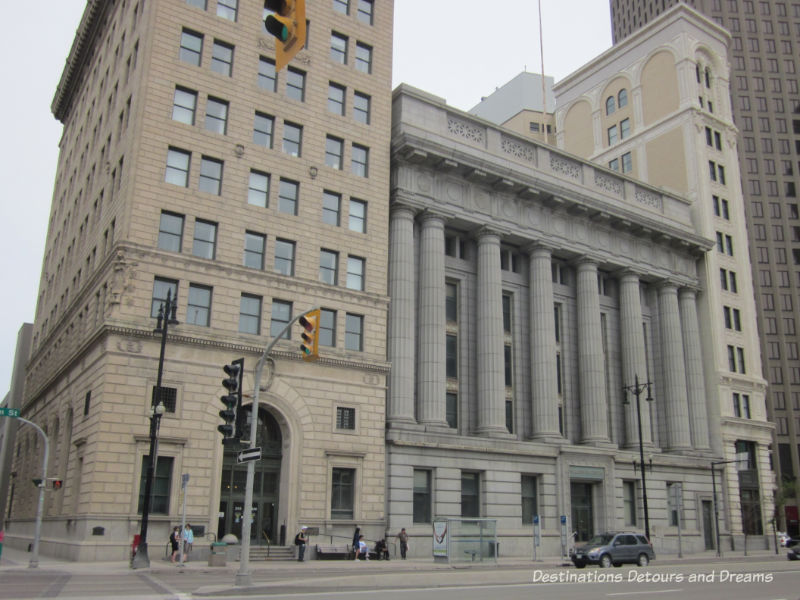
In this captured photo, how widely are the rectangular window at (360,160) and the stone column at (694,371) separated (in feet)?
105

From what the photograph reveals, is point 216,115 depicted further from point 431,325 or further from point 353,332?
point 431,325

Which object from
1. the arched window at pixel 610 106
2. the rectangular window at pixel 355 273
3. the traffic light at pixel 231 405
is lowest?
the traffic light at pixel 231 405

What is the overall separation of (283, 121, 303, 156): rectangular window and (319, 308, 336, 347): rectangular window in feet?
30.2

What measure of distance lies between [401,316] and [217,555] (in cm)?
1803

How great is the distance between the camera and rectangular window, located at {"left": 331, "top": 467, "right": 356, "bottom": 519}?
1499 inches

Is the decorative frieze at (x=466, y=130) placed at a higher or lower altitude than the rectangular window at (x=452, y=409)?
higher

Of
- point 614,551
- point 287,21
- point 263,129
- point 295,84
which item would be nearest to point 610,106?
point 295,84

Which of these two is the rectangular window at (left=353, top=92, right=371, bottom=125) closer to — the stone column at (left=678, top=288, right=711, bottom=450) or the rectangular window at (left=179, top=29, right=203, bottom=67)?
the rectangular window at (left=179, top=29, right=203, bottom=67)

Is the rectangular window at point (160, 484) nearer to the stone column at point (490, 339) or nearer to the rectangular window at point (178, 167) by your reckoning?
the rectangular window at point (178, 167)

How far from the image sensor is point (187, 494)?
33.3 m

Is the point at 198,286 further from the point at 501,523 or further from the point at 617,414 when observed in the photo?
the point at 617,414

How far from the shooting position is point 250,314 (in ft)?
123

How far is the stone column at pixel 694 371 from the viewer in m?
57.7

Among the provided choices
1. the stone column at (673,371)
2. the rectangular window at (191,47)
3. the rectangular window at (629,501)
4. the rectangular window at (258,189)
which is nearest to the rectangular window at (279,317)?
the rectangular window at (258,189)
